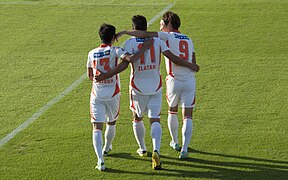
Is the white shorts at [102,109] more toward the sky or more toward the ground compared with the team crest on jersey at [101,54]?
more toward the ground

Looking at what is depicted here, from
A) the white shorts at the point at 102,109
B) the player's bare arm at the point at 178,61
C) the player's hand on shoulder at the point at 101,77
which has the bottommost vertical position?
the white shorts at the point at 102,109

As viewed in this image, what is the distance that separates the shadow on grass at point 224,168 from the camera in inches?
340

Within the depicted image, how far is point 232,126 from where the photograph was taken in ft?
33.8

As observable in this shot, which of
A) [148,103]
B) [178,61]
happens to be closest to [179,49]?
[178,61]

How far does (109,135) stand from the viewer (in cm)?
911

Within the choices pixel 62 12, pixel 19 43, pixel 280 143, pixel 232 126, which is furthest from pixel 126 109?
pixel 62 12

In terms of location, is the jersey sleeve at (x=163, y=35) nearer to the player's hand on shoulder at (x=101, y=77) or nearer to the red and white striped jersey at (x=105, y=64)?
the red and white striped jersey at (x=105, y=64)

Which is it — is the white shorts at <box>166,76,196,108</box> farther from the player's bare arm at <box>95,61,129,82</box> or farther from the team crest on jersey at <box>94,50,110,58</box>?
the team crest on jersey at <box>94,50,110,58</box>

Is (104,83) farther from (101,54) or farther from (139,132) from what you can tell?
(139,132)

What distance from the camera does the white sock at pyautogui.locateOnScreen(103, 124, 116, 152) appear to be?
905 centimetres

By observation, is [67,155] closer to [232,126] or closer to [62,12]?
[232,126]

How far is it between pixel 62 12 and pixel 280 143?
8.54 m

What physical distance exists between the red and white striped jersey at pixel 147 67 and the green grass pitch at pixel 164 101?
103 cm

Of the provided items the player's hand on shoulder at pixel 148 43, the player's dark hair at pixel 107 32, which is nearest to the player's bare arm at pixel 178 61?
the player's hand on shoulder at pixel 148 43
